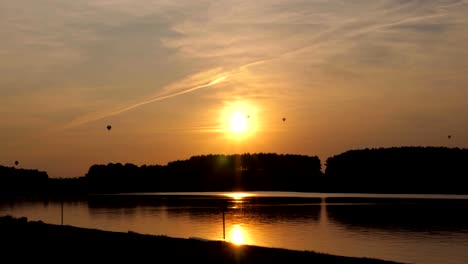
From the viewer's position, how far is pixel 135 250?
35219mm

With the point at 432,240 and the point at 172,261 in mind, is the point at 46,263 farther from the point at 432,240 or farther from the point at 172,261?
the point at 432,240

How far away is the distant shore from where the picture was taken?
31375 mm

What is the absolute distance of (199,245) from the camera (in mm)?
37062

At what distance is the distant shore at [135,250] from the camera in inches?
1235

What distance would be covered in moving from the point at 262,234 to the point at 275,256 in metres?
50.2

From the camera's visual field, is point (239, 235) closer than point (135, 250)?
No

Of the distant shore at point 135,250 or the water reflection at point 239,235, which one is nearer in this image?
the distant shore at point 135,250

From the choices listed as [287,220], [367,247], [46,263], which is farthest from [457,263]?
[287,220]

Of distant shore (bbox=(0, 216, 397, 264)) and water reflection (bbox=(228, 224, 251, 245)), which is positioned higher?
distant shore (bbox=(0, 216, 397, 264))

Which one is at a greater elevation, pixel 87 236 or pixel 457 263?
pixel 87 236

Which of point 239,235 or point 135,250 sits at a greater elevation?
point 135,250

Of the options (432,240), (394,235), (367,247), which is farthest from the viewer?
(394,235)

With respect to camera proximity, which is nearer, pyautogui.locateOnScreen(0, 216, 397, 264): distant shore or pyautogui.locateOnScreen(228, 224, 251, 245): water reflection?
pyautogui.locateOnScreen(0, 216, 397, 264): distant shore

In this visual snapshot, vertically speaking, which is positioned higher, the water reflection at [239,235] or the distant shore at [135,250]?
the distant shore at [135,250]
